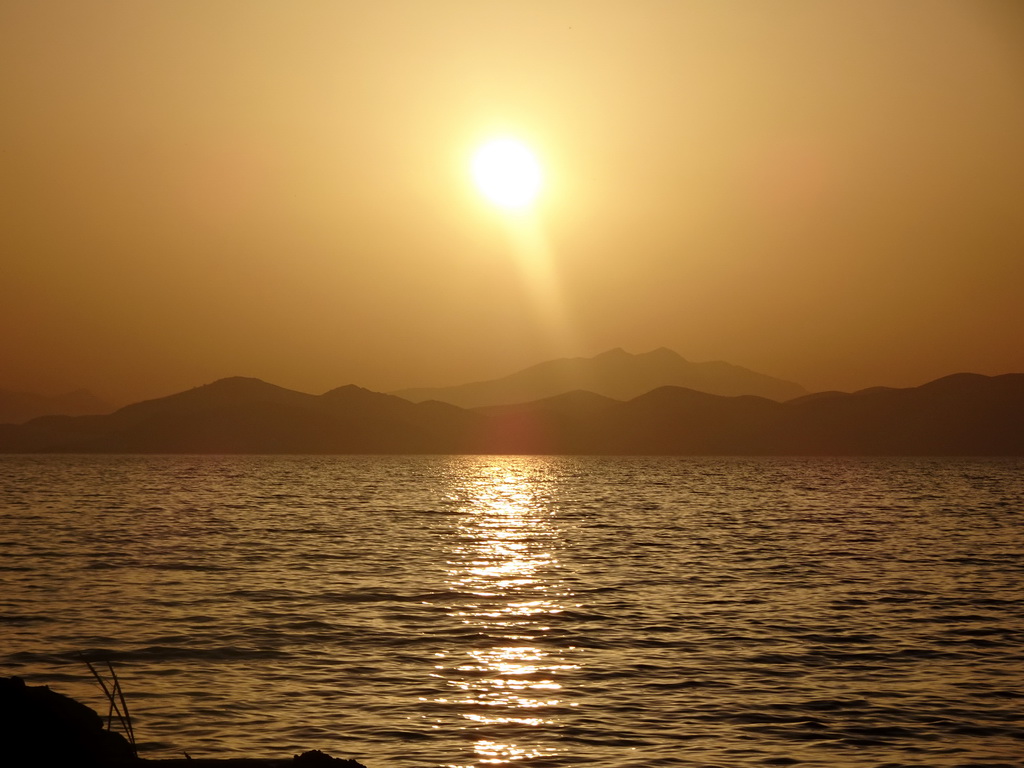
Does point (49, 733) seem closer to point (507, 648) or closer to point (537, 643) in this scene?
point (507, 648)

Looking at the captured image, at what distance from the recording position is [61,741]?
11898 mm

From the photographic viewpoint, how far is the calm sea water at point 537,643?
55.3 ft

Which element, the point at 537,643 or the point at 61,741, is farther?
the point at 537,643

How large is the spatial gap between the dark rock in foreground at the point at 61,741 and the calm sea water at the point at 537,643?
3.73 m

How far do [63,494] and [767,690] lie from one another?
307 ft

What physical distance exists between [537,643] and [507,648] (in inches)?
33.8

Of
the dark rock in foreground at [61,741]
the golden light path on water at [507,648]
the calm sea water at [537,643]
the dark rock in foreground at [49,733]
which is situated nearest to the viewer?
the dark rock in foreground at [61,741]

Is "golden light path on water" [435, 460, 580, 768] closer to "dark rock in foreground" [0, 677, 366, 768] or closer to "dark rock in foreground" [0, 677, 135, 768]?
"dark rock in foreground" [0, 677, 366, 768]

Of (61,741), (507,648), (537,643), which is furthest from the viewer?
(537,643)

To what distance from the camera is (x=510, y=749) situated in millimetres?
16125

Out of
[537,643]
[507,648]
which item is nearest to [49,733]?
[507,648]

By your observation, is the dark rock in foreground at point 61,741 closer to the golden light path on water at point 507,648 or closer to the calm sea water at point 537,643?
the calm sea water at point 537,643

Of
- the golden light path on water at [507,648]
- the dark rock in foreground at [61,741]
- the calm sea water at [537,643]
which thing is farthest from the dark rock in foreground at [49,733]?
the golden light path on water at [507,648]

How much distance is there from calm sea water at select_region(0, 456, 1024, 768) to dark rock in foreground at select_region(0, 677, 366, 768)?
12.2 feet
